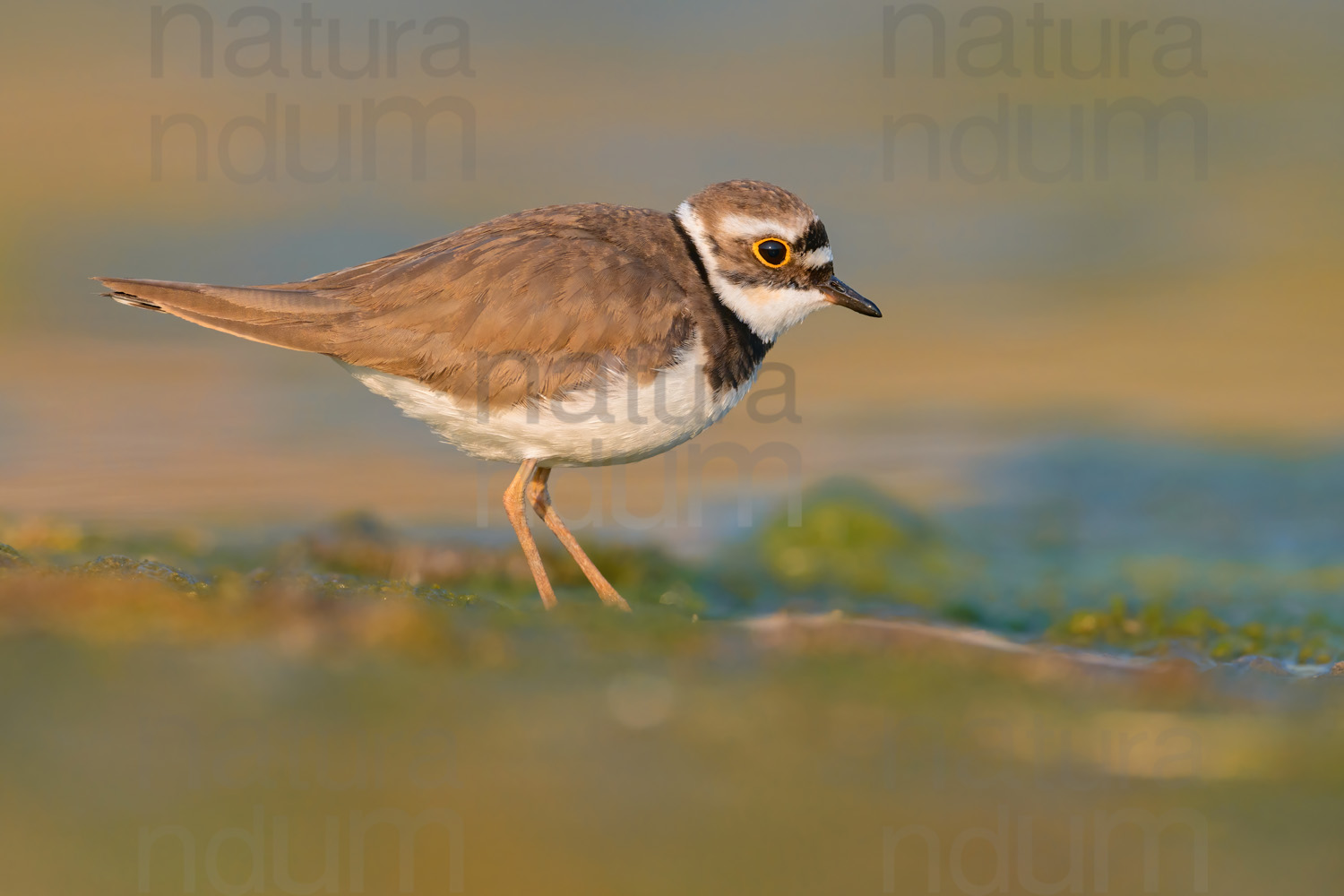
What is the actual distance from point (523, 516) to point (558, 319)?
109cm

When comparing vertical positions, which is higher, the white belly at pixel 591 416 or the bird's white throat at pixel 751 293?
the bird's white throat at pixel 751 293

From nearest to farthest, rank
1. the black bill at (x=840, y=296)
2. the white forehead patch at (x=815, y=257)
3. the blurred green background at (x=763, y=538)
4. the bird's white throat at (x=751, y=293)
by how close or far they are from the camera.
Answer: the blurred green background at (x=763, y=538) → the bird's white throat at (x=751, y=293) → the white forehead patch at (x=815, y=257) → the black bill at (x=840, y=296)

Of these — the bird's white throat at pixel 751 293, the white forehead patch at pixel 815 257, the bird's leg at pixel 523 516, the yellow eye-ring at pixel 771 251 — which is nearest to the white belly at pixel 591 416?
the bird's leg at pixel 523 516

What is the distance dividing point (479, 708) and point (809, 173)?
37.0 ft

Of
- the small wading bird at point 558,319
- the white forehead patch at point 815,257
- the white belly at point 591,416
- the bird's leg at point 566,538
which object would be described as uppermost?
the white forehead patch at point 815,257

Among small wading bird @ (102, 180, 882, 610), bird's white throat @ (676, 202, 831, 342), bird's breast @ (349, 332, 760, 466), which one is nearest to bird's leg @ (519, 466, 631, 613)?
small wading bird @ (102, 180, 882, 610)

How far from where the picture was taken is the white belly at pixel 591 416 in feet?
20.7

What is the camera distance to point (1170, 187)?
15.0 m

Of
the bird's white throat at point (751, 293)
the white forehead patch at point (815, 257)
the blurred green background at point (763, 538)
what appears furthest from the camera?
the white forehead patch at point (815, 257)

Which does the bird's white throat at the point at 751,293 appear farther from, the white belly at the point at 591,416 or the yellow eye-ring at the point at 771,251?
the white belly at the point at 591,416

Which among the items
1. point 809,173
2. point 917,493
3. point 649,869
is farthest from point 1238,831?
point 809,173

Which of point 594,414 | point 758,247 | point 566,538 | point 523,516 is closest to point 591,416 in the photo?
point 594,414

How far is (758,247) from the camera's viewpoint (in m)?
6.80

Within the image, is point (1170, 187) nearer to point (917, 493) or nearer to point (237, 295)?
point (917, 493)
